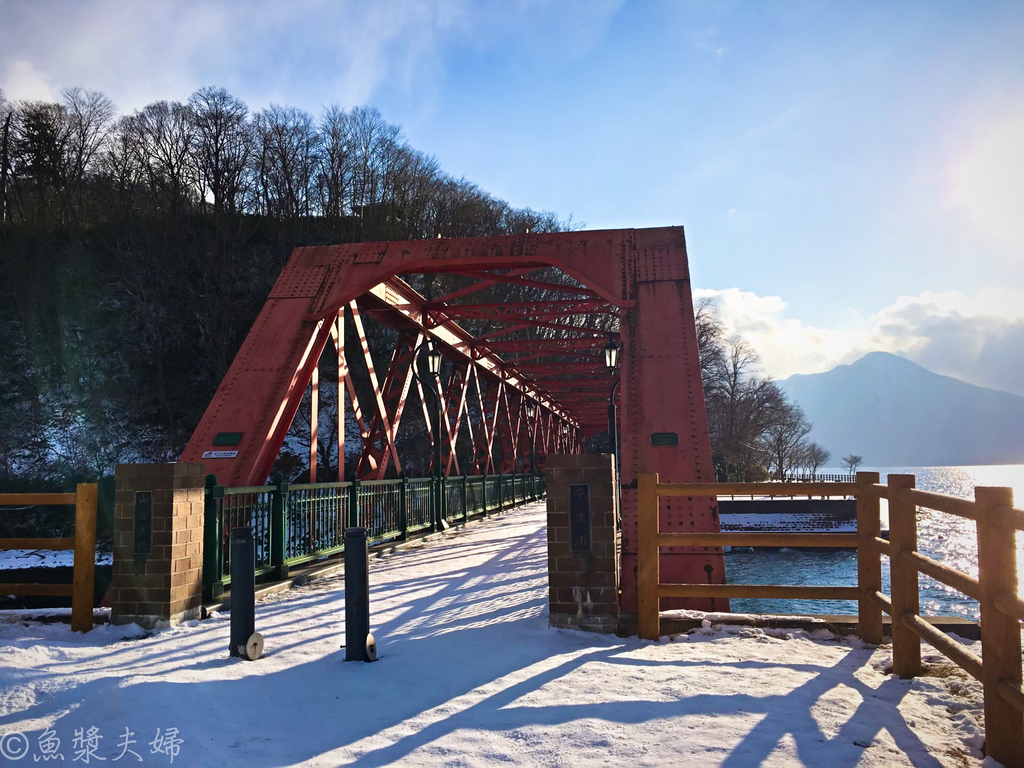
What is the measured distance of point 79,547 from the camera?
235 inches

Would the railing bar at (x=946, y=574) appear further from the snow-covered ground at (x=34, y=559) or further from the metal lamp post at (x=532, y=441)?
the metal lamp post at (x=532, y=441)

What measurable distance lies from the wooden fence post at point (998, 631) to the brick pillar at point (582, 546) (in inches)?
109

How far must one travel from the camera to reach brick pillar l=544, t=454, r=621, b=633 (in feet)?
18.0

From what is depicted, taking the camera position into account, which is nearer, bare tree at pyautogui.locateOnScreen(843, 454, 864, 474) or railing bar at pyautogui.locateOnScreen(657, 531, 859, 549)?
railing bar at pyautogui.locateOnScreen(657, 531, 859, 549)

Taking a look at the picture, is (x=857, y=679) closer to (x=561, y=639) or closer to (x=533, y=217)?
→ (x=561, y=639)

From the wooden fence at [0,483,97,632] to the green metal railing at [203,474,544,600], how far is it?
1.04 meters

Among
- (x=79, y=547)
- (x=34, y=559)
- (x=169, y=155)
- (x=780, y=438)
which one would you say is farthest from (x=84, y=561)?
(x=780, y=438)

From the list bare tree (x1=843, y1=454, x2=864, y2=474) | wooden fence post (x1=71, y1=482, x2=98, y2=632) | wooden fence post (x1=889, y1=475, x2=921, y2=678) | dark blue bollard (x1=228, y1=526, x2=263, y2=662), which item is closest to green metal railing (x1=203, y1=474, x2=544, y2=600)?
wooden fence post (x1=71, y1=482, x2=98, y2=632)

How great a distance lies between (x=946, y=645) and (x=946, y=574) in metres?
0.37

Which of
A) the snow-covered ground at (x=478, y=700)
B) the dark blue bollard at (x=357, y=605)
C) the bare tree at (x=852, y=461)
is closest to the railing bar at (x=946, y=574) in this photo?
the snow-covered ground at (x=478, y=700)

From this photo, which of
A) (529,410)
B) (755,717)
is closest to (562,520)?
(755,717)

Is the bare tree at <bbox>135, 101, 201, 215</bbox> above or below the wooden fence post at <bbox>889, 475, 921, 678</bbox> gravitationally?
above

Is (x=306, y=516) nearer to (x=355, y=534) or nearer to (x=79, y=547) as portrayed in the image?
(x=79, y=547)

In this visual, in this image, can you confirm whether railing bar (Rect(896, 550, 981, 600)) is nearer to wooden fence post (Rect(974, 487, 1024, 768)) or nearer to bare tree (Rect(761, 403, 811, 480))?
wooden fence post (Rect(974, 487, 1024, 768))
